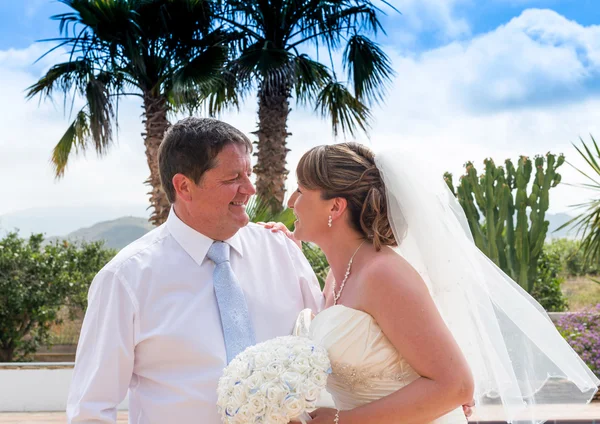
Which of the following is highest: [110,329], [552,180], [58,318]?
[552,180]

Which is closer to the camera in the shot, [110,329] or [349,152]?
[110,329]

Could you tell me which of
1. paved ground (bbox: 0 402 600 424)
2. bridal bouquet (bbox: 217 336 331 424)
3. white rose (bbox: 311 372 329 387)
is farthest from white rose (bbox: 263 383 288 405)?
paved ground (bbox: 0 402 600 424)

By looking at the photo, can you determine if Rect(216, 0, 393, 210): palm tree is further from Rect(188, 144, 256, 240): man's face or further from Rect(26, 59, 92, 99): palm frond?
Rect(188, 144, 256, 240): man's face

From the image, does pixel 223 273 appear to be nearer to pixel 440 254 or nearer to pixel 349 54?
pixel 440 254

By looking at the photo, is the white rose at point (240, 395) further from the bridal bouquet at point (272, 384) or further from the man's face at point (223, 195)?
the man's face at point (223, 195)

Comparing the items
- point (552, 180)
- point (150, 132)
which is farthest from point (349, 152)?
point (552, 180)

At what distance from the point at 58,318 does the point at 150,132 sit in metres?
4.34

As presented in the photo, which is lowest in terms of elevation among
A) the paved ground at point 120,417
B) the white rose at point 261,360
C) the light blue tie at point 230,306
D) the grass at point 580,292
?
the paved ground at point 120,417

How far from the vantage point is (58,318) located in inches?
506

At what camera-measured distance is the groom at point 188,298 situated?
2379mm

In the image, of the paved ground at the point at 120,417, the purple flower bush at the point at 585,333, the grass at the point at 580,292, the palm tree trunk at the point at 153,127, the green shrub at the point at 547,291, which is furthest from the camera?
the grass at the point at 580,292

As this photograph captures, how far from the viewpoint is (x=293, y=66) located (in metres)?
10.3

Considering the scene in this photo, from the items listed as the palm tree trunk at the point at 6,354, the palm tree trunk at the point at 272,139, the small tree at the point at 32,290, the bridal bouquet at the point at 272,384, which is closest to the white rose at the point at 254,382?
the bridal bouquet at the point at 272,384

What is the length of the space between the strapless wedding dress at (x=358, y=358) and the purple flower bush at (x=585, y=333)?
22.1 feet
